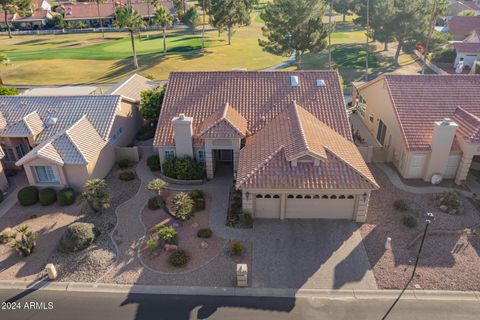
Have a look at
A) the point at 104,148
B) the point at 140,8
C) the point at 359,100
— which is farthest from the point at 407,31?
the point at 140,8

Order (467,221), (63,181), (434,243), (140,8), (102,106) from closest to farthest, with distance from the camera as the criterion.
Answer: (434,243), (467,221), (63,181), (102,106), (140,8)

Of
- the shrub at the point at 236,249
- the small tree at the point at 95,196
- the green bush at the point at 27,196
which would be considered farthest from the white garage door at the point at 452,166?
the green bush at the point at 27,196

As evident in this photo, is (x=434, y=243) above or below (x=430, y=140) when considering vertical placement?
below

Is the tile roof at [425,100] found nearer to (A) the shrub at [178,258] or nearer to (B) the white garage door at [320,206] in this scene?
(B) the white garage door at [320,206]

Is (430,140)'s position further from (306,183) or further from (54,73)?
(54,73)

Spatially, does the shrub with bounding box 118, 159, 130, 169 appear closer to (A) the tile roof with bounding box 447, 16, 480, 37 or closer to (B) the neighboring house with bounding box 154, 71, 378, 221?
(B) the neighboring house with bounding box 154, 71, 378, 221

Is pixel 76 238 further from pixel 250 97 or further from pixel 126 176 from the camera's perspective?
pixel 250 97
